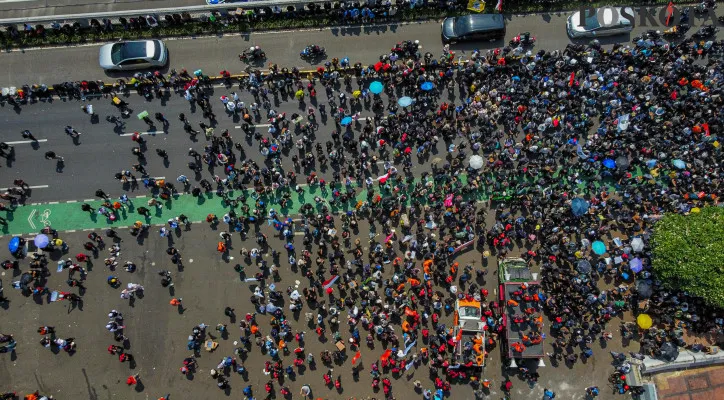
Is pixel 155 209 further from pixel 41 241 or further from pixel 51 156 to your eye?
pixel 51 156

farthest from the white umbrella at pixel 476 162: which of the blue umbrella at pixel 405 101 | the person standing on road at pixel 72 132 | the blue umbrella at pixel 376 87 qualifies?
the person standing on road at pixel 72 132

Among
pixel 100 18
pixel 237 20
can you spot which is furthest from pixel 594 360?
pixel 100 18

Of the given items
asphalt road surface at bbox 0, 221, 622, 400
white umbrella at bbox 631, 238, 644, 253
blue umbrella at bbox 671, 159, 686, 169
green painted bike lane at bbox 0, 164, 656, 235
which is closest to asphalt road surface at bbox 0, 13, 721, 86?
green painted bike lane at bbox 0, 164, 656, 235

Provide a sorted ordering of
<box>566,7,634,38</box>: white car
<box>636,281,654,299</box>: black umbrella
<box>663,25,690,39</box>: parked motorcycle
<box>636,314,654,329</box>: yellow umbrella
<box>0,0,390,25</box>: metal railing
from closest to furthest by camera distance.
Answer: <box>636,314,654,329</box>: yellow umbrella, <box>636,281,654,299</box>: black umbrella, <box>0,0,390,25</box>: metal railing, <box>566,7,634,38</box>: white car, <box>663,25,690,39</box>: parked motorcycle

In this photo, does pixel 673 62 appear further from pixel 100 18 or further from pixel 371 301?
pixel 100 18

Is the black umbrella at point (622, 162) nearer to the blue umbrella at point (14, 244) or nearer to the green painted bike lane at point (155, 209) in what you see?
the green painted bike lane at point (155, 209)

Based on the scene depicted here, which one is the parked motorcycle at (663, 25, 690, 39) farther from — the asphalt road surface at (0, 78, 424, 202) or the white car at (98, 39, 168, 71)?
the white car at (98, 39, 168, 71)
